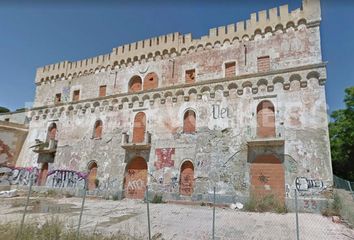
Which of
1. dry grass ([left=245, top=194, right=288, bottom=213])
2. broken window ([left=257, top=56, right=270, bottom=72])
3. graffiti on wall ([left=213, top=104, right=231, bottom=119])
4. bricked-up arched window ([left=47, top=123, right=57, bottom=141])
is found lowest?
dry grass ([left=245, top=194, right=288, bottom=213])

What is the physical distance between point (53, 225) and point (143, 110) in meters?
12.9

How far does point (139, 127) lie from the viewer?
60.6 ft

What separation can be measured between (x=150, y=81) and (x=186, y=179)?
331 inches

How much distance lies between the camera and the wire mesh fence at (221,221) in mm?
7777

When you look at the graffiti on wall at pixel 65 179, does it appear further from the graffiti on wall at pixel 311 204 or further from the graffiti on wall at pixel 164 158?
the graffiti on wall at pixel 311 204

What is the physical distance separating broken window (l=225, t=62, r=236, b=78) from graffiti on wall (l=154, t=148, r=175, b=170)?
6.50 meters

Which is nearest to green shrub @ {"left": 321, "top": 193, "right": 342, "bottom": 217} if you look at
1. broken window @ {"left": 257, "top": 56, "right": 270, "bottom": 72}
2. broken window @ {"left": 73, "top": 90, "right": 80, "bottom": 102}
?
broken window @ {"left": 257, "top": 56, "right": 270, "bottom": 72}

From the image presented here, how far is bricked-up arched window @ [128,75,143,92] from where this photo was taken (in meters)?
19.9

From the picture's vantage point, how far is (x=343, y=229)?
889 centimetres

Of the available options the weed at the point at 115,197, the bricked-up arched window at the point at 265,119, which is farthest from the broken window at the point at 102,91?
the bricked-up arched window at the point at 265,119

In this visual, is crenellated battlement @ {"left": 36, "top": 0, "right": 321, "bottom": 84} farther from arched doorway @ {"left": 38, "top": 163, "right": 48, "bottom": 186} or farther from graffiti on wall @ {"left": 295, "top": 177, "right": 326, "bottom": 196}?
graffiti on wall @ {"left": 295, "top": 177, "right": 326, "bottom": 196}

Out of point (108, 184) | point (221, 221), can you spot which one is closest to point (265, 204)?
point (221, 221)

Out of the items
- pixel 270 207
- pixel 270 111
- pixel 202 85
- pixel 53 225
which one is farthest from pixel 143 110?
pixel 53 225

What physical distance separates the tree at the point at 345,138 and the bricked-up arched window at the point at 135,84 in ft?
65.1
